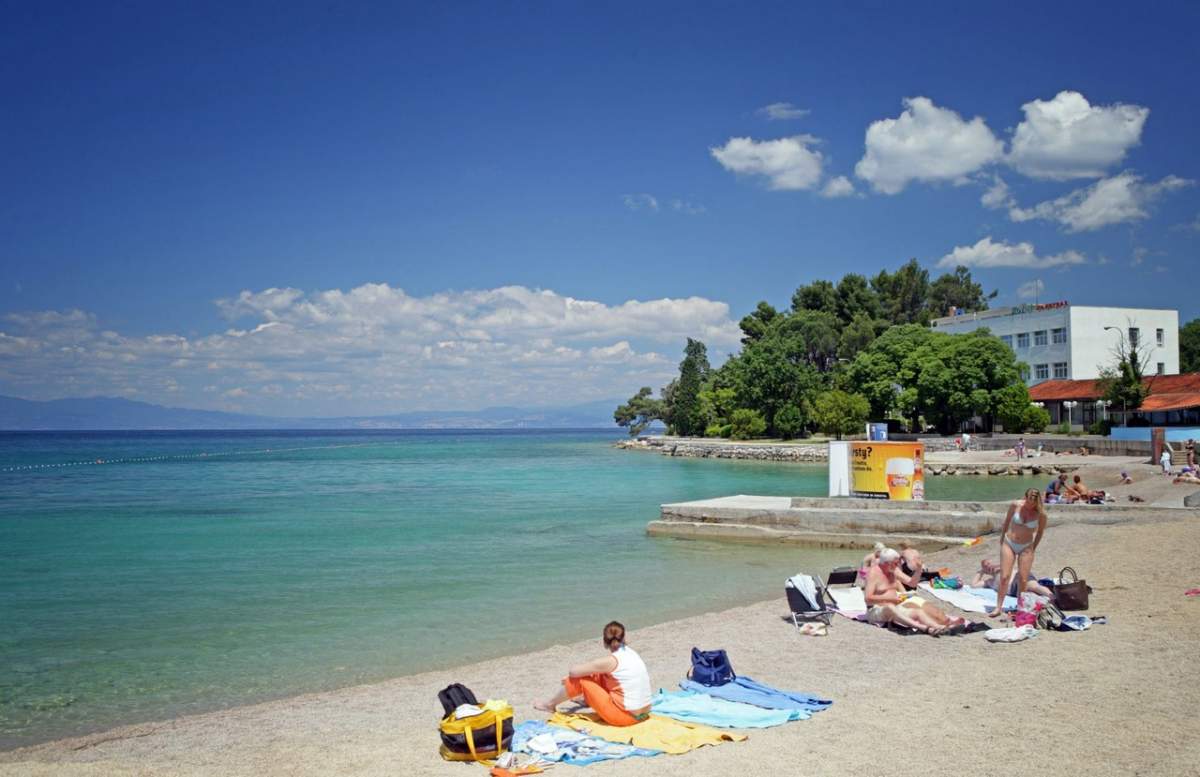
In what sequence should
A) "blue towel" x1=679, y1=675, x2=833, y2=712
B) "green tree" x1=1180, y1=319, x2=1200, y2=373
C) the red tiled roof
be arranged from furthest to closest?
"green tree" x1=1180, y1=319, x2=1200, y2=373, the red tiled roof, "blue towel" x1=679, y1=675, x2=833, y2=712

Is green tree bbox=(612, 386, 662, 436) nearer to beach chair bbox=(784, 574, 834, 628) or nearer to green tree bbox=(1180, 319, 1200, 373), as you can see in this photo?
green tree bbox=(1180, 319, 1200, 373)

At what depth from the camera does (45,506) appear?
123ft

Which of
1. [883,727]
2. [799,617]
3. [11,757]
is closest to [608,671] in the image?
[883,727]

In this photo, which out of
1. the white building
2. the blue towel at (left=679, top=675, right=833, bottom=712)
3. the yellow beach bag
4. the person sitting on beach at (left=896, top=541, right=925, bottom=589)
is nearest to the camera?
the yellow beach bag

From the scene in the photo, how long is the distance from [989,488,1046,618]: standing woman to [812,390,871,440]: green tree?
58.9 metres

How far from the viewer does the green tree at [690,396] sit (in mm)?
97688

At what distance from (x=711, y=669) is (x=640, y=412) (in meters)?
109

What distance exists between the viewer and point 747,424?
272ft

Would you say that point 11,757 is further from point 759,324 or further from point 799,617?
point 759,324

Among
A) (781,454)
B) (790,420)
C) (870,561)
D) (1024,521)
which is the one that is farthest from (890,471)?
(790,420)

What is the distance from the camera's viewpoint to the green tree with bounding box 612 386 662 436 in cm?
11581

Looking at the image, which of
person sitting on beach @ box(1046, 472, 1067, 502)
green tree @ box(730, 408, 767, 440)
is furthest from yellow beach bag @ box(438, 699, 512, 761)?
green tree @ box(730, 408, 767, 440)

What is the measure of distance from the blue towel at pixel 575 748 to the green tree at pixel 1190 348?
10509 centimetres

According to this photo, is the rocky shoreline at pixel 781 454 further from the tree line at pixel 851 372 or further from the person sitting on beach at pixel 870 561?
the person sitting on beach at pixel 870 561
